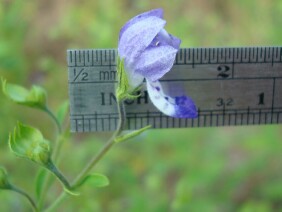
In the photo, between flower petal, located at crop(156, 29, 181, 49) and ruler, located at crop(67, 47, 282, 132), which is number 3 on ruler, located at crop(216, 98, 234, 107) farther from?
flower petal, located at crop(156, 29, 181, 49)

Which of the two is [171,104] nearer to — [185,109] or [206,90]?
[185,109]

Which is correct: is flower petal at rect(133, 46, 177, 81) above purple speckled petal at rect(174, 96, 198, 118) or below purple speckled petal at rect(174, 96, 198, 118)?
above

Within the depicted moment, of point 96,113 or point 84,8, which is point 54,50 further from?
point 96,113

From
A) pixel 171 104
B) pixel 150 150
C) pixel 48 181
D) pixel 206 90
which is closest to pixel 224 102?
pixel 206 90

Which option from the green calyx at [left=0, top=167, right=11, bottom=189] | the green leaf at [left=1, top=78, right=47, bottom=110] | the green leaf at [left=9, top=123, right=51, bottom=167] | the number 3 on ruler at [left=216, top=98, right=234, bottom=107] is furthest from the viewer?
the number 3 on ruler at [left=216, top=98, right=234, bottom=107]

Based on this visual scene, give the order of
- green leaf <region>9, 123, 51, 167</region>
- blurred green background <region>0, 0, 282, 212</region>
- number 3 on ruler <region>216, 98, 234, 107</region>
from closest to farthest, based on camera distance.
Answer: green leaf <region>9, 123, 51, 167</region> < number 3 on ruler <region>216, 98, 234, 107</region> < blurred green background <region>0, 0, 282, 212</region>

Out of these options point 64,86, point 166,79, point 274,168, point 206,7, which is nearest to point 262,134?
point 274,168

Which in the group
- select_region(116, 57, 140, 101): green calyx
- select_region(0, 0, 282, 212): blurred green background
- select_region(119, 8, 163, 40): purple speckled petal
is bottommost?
select_region(0, 0, 282, 212): blurred green background

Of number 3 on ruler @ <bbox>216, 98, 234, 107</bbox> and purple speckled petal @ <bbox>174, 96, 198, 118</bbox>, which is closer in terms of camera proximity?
purple speckled petal @ <bbox>174, 96, 198, 118</bbox>

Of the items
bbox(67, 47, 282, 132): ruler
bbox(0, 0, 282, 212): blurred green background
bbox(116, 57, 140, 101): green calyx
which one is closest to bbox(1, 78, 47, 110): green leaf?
bbox(67, 47, 282, 132): ruler
